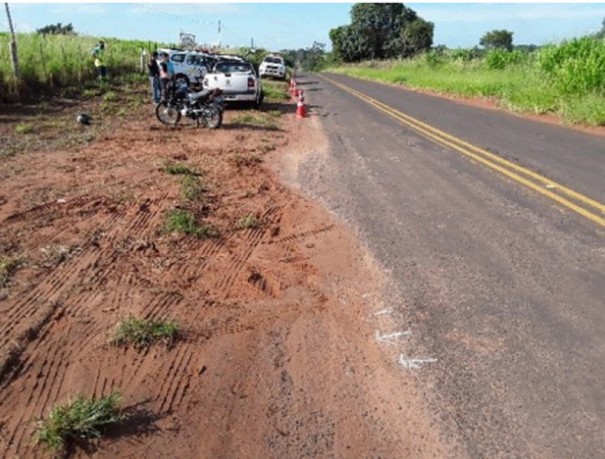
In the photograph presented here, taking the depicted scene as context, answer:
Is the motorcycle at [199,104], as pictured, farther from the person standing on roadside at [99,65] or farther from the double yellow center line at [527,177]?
the person standing on roadside at [99,65]

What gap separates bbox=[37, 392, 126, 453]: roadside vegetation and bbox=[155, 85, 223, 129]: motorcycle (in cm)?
1136

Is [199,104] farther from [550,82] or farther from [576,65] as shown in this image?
[550,82]

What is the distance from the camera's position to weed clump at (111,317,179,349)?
3.85 m

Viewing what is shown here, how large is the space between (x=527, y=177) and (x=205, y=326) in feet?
19.4

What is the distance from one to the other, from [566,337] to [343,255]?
86.4 inches

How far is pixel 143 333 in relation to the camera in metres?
3.91

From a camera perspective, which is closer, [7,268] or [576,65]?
[7,268]

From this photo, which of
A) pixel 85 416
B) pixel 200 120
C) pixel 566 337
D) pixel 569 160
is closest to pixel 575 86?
pixel 569 160

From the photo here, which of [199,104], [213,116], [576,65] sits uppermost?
[576,65]

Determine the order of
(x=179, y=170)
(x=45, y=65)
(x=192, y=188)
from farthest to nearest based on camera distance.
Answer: (x=45, y=65) → (x=179, y=170) → (x=192, y=188)

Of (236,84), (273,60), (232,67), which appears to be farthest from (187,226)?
(273,60)

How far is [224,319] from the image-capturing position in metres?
4.24

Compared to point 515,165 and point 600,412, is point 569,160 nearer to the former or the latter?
point 515,165

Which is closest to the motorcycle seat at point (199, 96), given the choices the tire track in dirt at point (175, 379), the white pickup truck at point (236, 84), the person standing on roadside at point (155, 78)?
the white pickup truck at point (236, 84)
